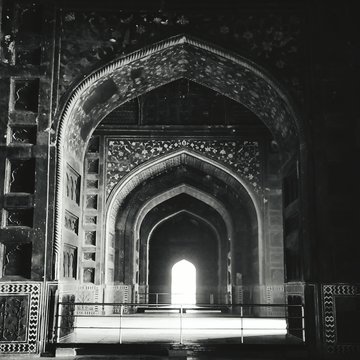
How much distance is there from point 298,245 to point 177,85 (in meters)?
6.45

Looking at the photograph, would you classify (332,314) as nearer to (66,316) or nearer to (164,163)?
(66,316)

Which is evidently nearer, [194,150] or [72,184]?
[72,184]

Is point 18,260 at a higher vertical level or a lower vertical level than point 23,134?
Result: lower

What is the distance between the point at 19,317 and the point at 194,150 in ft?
22.7

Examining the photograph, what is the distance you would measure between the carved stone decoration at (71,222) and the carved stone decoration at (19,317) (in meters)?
0.99

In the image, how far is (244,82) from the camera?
23.9 ft

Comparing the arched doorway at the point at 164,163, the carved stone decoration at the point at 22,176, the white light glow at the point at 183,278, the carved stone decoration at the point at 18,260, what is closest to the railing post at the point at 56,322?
the arched doorway at the point at 164,163

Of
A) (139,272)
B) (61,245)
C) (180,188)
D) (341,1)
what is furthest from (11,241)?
(139,272)

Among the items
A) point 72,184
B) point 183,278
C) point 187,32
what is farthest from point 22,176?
point 183,278

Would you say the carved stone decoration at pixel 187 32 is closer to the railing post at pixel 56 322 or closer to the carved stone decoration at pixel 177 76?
the carved stone decoration at pixel 177 76

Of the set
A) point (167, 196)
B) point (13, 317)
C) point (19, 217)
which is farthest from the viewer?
point (167, 196)

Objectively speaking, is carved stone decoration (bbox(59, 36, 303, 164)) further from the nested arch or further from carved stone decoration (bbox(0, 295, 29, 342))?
the nested arch

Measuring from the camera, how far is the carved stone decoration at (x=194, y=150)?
12.2 meters

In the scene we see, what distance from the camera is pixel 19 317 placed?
597 cm
